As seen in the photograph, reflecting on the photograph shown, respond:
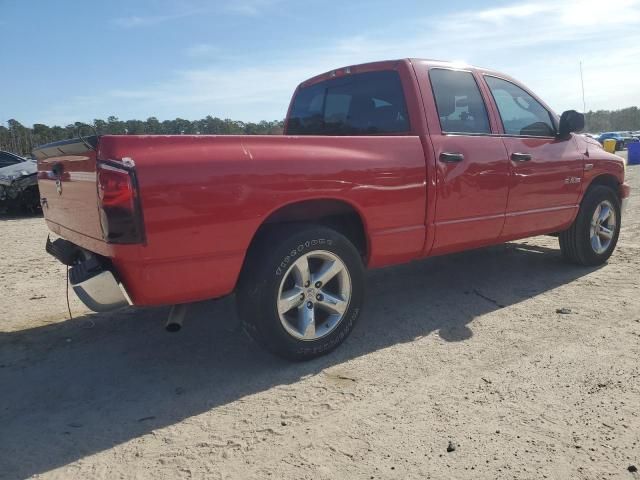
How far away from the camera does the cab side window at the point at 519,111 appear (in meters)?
4.59

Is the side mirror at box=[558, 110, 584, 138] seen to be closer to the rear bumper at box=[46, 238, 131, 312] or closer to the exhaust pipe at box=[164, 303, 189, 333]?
the exhaust pipe at box=[164, 303, 189, 333]

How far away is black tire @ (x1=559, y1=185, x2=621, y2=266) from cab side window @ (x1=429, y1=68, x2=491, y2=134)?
162 cm

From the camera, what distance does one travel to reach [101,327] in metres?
4.15

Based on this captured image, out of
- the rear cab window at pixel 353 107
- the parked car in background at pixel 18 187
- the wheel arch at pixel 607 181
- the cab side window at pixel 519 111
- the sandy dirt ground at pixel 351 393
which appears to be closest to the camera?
the sandy dirt ground at pixel 351 393

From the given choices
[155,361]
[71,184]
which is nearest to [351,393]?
[155,361]

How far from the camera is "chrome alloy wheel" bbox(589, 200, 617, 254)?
17.6 ft

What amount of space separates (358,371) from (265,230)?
→ 1.05 metres

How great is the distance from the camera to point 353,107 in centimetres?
446

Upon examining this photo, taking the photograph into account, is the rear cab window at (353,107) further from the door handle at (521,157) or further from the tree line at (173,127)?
the door handle at (521,157)

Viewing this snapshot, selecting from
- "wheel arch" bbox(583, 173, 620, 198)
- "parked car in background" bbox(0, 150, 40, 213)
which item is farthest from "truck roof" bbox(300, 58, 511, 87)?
"parked car in background" bbox(0, 150, 40, 213)

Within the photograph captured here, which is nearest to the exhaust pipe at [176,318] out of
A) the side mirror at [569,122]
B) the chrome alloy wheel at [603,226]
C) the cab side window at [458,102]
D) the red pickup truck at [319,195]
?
the red pickup truck at [319,195]

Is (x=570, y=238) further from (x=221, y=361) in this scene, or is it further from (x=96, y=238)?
(x=96, y=238)

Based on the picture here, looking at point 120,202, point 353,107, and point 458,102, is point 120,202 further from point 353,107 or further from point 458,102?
point 458,102

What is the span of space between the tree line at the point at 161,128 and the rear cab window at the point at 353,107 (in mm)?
550
